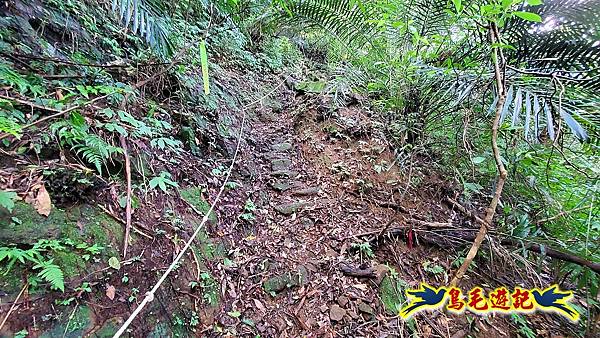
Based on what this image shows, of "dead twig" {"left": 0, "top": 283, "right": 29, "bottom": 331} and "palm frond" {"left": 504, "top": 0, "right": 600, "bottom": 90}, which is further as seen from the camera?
"palm frond" {"left": 504, "top": 0, "right": 600, "bottom": 90}

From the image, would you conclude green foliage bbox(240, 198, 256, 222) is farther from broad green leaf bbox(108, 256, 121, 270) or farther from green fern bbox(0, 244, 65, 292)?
green fern bbox(0, 244, 65, 292)

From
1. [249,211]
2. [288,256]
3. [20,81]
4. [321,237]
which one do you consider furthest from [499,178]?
[20,81]

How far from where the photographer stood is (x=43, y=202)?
138 cm

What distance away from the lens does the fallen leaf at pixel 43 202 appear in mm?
1359

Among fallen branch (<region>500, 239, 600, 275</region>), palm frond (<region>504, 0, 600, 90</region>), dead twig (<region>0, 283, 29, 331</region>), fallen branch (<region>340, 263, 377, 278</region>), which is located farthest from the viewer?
fallen branch (<region>340, 263, 377, 278</region>)

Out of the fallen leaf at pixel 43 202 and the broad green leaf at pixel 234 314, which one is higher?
the fallen leaf at pixel 43 202

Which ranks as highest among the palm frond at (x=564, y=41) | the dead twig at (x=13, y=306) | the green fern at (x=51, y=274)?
the palm frond at (x=564, y=41)

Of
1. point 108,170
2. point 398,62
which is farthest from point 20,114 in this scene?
point 398,62

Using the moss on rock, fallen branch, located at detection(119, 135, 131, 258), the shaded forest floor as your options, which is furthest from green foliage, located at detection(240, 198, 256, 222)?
fallen branch, located at detection(119, 135, 131, 258)

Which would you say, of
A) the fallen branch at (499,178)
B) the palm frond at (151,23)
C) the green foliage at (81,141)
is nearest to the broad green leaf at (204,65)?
the palm frond at (151,23)

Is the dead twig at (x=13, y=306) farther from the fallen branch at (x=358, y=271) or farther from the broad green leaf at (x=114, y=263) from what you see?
the fallen branch at (x=358, y=271)

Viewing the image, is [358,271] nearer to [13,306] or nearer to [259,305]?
[259,305]

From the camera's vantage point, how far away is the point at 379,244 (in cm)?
237

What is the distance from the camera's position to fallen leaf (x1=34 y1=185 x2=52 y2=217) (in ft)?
4.46
